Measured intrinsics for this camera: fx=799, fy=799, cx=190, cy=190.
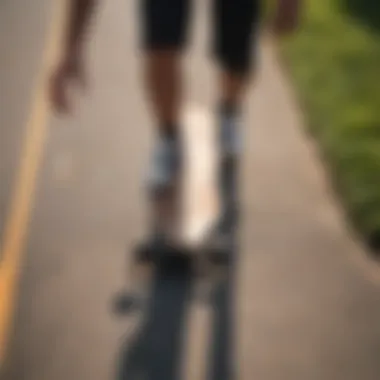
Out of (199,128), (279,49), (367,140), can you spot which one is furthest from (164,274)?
(279,49)

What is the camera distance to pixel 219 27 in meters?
1.33

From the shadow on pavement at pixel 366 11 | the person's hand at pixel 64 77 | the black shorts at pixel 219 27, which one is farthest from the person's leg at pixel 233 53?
the shadow on pavement at pixel 366 11

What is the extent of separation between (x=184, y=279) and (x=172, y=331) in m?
0.11

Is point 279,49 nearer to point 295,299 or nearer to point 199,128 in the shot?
point 199,128

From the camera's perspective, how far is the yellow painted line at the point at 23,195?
1217mm

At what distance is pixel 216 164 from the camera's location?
148 cm

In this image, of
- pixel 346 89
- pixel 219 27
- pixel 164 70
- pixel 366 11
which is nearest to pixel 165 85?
pixel 164 70

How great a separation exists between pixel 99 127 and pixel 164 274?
1.55ft

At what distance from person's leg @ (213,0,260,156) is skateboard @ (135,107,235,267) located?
4 centimetres

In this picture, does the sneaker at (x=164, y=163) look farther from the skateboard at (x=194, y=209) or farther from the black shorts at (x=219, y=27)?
the black shorts at (x=219, y=27)

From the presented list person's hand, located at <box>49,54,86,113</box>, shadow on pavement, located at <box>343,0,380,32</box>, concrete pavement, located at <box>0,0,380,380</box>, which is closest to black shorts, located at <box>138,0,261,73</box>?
person's hand, located at <box>49,54,86,113</box>

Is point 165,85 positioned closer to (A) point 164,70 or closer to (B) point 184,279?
(A) point 164,70

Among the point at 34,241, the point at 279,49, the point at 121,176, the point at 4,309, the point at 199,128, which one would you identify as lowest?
the point at 4,309

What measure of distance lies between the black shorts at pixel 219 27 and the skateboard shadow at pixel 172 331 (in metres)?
0.34
